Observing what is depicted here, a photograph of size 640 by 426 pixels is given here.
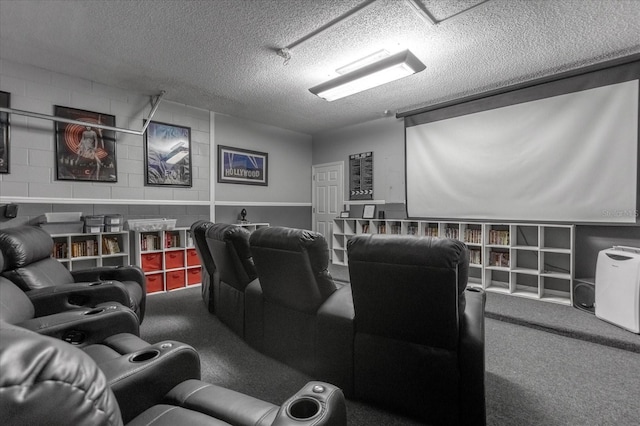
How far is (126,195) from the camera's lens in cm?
430

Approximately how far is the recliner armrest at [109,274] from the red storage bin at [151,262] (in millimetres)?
1225

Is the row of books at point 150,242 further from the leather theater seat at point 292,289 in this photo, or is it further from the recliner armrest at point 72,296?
the leather theater seat at point 292,289

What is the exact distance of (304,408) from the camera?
0.98 meters

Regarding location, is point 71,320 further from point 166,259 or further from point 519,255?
point 519,255

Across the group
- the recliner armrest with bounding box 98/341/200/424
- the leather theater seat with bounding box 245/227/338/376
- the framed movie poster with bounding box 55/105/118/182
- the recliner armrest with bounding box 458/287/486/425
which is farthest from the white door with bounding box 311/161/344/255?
the recliner armrest with bounding box 98/341/200/424

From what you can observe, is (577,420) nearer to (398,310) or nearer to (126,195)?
(398,310)

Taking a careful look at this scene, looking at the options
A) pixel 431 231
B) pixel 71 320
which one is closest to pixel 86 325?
pixel 71 320

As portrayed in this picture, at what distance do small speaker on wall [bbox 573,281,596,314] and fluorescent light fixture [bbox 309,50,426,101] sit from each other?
9.94 ft

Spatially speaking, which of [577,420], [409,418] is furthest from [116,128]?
[577,420]

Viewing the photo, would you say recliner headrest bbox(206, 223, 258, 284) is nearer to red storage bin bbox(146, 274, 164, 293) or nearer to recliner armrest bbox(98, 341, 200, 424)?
recliner armrest bbox(98, 341, 200, 424)

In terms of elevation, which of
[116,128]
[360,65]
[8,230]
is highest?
[360,65]

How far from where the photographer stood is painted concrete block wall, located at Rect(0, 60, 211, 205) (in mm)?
3502

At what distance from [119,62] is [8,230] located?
2.14m

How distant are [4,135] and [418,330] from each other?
471cm
